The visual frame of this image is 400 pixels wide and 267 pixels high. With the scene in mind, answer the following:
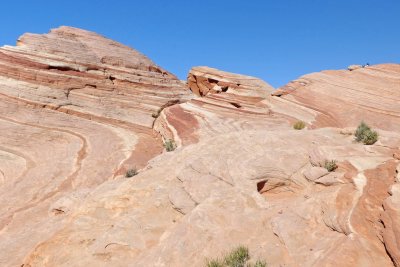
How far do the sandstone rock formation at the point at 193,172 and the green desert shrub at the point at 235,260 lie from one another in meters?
0.37

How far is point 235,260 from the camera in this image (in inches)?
391

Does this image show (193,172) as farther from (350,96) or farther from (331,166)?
(350,96)

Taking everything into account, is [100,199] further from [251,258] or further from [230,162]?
[251,258]

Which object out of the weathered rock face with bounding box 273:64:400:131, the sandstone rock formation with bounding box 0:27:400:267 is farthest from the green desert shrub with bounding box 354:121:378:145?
the weathered rock face with bounding box 273:64:400:131

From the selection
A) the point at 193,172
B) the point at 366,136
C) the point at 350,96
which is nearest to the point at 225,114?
the point at 350,96

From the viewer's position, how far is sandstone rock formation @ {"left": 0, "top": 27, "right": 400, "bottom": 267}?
35.0 feet

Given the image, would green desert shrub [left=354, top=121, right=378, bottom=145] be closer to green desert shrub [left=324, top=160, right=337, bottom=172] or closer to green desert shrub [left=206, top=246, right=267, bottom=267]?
green desert shrub [left=324, top=160, right=337, bottom=172]

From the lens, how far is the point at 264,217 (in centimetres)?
1168

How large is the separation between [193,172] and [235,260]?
507 centimetres

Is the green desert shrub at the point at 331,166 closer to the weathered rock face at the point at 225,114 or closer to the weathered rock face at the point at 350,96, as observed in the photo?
the weathered rock face at the point at 225,114

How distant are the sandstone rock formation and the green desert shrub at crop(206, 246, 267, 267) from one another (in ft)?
1.20

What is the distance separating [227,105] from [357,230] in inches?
823

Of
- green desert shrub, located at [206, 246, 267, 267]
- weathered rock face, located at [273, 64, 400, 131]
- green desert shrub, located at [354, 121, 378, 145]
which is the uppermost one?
weathered rock face, located at [273, 64, 400, 131]

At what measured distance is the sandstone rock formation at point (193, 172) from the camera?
10.7 m
